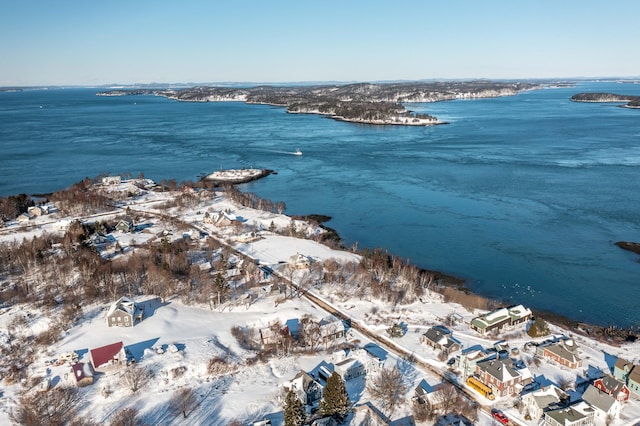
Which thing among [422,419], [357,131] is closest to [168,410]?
[422,419]

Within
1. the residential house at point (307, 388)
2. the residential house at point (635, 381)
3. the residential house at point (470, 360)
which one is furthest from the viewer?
the residential house at point (470, 360)

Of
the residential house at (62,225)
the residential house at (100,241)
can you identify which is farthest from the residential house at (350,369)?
the residential house at (62,225)

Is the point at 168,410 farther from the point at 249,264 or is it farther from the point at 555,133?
the point at 555,133

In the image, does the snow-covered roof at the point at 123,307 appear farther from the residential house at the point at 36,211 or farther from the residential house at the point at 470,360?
the residential house at the point at 36,211

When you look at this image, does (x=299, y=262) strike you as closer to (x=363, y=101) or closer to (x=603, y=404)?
(x=603, y=404)

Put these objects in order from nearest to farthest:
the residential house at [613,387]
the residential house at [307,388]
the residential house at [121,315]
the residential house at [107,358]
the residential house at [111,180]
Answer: the residential house at [307,388]
the residential house at [613,387]
the residential house at [107,358]
the residential house at [121,315]
the residential house at [111,180]

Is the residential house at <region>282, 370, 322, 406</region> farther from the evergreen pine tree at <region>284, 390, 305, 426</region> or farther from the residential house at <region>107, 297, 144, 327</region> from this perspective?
A: the residential house at <region>107, 297, 144, 327</region>

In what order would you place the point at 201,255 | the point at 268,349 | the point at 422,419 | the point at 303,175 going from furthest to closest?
1. the point at 303,175
2. the point at 201,255
3. the point at 268,349
4. the point at 422,419
